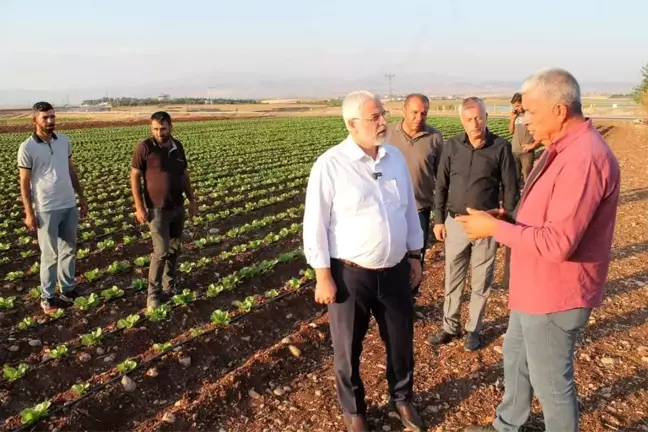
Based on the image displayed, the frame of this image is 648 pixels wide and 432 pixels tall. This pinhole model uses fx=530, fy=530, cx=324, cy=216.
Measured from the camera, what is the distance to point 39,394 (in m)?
4.53

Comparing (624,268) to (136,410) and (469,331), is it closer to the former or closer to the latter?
(469,331)

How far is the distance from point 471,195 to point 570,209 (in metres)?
2.08

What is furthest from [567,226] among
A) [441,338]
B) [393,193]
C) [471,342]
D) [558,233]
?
[441,338]

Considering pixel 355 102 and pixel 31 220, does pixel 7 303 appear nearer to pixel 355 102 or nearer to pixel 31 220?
pixel 31 220

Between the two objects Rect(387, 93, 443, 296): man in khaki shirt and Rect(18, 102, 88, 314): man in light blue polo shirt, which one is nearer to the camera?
Rect(387, 93, 443, 296): man in khaki shirt

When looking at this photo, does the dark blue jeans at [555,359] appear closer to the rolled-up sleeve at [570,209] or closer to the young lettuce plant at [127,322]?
the rolled-up sleeve at [570,209]

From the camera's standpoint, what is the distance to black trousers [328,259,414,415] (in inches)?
136

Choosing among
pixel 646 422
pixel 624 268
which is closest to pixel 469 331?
pixel 646 422

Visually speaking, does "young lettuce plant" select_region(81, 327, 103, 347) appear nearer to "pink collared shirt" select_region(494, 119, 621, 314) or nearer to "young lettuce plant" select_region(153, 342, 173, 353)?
"young lettuce plant" select_region(153, 342, 173, 353)

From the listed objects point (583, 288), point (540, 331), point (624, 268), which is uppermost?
point (583, 288)

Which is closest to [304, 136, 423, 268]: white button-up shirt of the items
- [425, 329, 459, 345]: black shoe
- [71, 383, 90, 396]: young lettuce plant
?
[425, 329, 459, 345]: black shoe

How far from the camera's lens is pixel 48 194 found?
577cm

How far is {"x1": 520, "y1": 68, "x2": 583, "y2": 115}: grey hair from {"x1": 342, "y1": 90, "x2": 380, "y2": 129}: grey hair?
39.5 inches

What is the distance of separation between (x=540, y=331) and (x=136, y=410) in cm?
316
